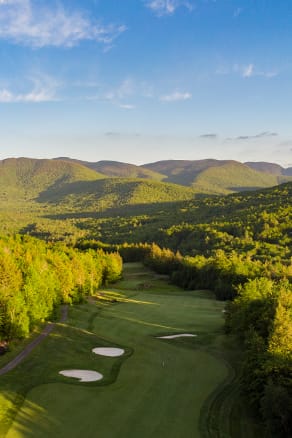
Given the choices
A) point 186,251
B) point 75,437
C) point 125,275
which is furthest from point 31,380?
point 186,251

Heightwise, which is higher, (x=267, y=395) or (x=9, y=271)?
(x=9, y=271)

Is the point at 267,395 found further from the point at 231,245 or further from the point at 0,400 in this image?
the point at 231,245

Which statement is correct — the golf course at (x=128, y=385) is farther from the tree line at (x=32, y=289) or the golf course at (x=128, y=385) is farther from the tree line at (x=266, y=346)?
the tree line at (x=32, y=289)

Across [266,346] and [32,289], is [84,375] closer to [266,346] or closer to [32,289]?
[266,346]

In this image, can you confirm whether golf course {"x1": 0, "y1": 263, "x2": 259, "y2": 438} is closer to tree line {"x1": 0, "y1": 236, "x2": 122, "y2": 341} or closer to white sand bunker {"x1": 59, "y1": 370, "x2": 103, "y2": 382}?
white sand bunker {"x1": 59, "y1": 370, "x2": 103, "y2": 382}

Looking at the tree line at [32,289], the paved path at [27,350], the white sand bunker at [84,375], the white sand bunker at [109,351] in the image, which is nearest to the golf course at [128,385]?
the white sand bunker at [109,351]

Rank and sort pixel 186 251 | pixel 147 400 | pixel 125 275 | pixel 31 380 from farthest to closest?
→ pixel 186 251 → pixel 125 275 → pixel 31 380 → pixel 147 400
